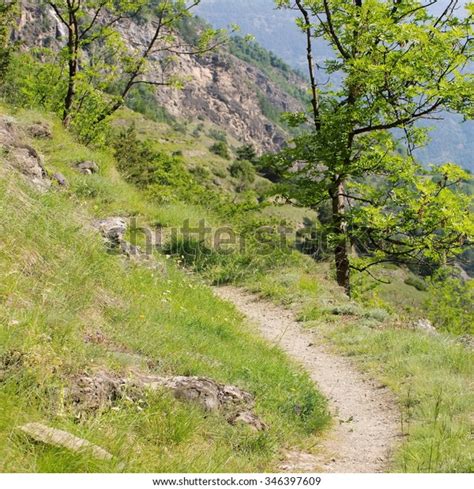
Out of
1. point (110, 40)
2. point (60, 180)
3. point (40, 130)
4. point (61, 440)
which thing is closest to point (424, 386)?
point (61, 440)

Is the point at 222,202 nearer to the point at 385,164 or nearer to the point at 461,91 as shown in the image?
the point at 385,164

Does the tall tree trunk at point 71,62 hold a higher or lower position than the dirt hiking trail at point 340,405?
higher

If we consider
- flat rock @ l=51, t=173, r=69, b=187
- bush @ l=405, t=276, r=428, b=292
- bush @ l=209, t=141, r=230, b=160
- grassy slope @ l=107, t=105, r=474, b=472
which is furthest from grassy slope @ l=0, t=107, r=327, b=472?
bush @ l=209, t=141, r=230, b=160

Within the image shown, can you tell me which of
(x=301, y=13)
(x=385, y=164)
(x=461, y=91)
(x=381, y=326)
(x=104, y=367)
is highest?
(x=301, y=13)

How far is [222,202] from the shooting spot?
63.1 feet

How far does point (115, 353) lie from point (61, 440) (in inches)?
68.1

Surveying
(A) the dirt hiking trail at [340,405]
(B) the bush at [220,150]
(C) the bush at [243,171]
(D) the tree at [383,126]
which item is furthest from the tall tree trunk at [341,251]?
(B) the bush at [220,150]

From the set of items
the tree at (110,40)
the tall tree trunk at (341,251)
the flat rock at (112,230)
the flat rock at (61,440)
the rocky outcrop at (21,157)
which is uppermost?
the tree at (110,40)

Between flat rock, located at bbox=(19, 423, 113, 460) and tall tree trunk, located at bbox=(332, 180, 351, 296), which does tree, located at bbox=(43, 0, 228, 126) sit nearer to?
tall tree trunk, located at bbox=(332, 180, 351, 296)

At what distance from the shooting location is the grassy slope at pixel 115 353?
367 centimetres

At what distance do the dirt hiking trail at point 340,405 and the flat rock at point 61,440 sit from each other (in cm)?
195

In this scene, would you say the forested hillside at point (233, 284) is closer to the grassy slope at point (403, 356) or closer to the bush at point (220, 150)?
the grassy slope at point (403, 356)

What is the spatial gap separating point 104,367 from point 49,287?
124 centimetres
